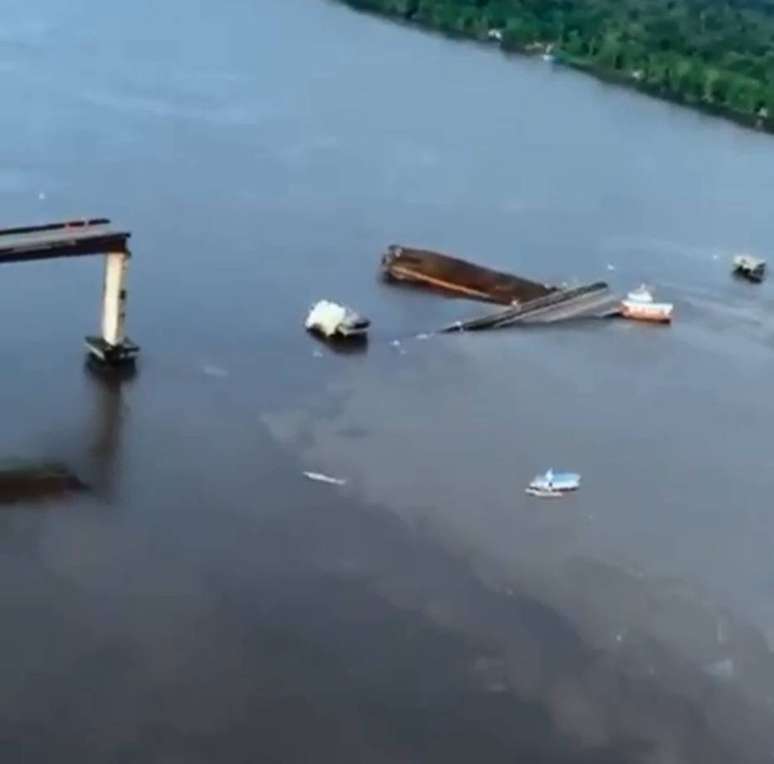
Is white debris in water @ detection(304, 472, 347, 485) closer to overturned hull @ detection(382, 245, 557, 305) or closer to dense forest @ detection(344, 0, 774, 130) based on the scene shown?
overturned hull @ detection(382, 245, 557, 305)

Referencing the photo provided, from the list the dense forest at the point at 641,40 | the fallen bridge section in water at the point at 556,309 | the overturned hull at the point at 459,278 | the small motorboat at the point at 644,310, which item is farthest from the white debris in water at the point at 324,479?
the dense forest at the point at 641,40

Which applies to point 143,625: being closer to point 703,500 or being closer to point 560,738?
point 560,738

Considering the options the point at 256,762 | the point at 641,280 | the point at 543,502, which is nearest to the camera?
the point at 256,762

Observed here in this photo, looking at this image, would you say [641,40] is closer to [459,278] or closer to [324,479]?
[459,278]

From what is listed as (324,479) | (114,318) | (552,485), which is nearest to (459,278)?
(114,318)

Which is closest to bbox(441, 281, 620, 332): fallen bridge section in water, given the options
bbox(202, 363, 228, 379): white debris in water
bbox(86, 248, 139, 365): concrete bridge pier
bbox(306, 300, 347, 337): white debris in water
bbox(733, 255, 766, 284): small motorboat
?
bbox(306, 300, 347, 337): white debris in water

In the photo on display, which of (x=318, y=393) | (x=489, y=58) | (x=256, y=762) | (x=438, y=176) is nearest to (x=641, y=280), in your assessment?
(x=438, y=176)
